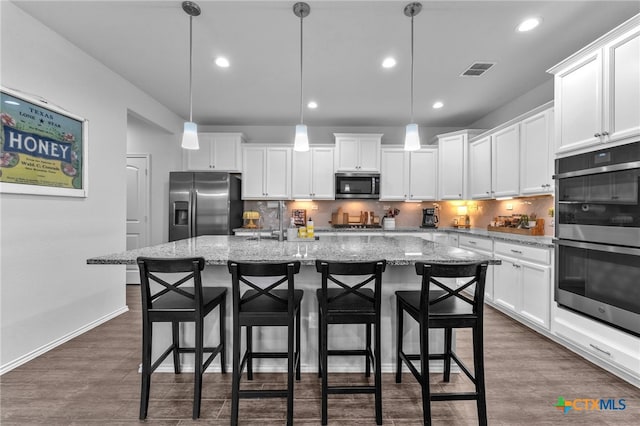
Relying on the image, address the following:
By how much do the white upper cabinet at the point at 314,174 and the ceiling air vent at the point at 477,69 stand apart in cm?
232

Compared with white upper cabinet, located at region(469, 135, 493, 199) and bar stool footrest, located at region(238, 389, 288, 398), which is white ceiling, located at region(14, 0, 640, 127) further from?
bar stool footrest, located at region(238, 389, 288, 398)

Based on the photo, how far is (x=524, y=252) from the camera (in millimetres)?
3023

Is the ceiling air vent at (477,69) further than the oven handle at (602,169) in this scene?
Yes

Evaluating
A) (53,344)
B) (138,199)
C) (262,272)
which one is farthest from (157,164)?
(262,272)

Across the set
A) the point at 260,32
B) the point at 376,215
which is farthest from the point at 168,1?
the point at 376,215

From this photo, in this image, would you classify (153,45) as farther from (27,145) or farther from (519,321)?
(519,321)

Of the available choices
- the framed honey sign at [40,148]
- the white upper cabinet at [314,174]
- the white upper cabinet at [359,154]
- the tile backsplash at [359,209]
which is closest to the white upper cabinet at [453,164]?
the tile backsplash at [359,209]

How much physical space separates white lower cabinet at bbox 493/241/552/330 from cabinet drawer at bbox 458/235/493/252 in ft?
0.40

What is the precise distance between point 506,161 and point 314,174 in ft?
9.35

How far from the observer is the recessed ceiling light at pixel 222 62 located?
296 cm

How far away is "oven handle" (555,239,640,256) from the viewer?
1.93 metres

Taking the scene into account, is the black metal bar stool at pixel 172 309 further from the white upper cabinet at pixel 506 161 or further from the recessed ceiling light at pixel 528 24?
the white upper cabinet at pixel 506 161

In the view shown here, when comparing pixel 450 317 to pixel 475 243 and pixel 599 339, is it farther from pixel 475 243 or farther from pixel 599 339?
pixel 475 243

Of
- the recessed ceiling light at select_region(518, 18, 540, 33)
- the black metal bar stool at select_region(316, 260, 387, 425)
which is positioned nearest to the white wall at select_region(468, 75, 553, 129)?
the recessed ceiling light at select_region(518, 18, 540, 33)
